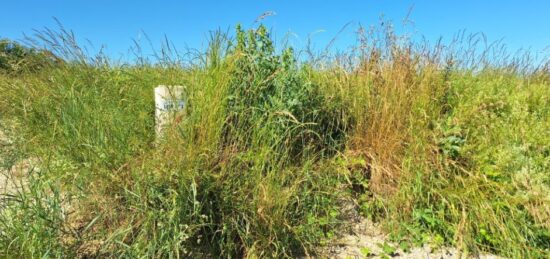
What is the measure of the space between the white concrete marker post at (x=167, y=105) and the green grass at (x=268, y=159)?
9cm

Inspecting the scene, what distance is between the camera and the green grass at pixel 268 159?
1.85 meters

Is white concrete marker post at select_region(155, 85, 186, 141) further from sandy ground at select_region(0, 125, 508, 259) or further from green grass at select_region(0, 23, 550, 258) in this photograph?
sandy ground at select_region(0, 125, 508, 259)

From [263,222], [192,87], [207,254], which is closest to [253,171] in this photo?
[263,222]

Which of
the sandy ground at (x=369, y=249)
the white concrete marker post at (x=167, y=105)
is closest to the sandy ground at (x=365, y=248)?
the sandy ground at (x=369, y=249)

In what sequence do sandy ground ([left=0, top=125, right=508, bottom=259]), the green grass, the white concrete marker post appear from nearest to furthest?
the green grass, sandy ground ([left=0, top=125, right=508, bottom=259]), the white concrete marker post

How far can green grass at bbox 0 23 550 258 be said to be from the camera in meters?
1.85

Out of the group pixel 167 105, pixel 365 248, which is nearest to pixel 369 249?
pixel 365 248

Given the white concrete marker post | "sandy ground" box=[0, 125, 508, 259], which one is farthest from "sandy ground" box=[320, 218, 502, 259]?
the white concrete marker post

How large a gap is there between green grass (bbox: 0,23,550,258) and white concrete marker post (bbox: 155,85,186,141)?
0.28ft

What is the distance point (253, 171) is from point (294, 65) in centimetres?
106

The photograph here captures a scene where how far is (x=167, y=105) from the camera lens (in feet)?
7.81

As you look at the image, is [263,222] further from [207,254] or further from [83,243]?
[83,243]

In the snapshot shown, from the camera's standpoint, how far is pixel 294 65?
9.25 ft

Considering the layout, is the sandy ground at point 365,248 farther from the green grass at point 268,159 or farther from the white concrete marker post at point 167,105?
the white concrete marker post at point 167,105
